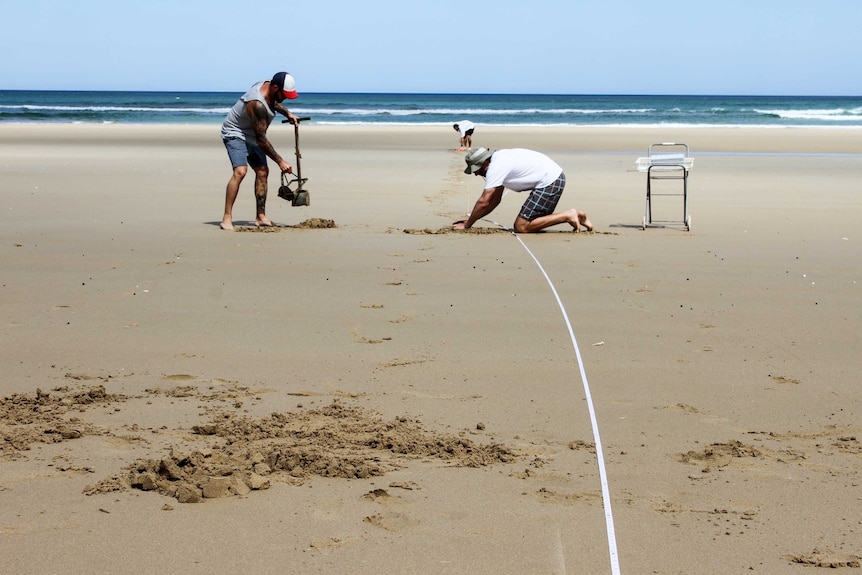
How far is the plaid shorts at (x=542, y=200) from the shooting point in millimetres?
9898

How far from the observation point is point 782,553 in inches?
126

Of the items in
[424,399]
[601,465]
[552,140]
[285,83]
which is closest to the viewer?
[601,465]

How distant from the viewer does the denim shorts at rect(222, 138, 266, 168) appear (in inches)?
394

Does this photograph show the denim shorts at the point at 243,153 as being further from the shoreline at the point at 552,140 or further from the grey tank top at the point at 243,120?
the shoreline at the point at 552,140

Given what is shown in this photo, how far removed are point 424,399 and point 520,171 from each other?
5436 mm

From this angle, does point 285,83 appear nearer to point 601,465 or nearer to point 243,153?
point 243,153

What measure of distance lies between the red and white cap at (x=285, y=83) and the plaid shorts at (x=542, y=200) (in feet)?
8.21

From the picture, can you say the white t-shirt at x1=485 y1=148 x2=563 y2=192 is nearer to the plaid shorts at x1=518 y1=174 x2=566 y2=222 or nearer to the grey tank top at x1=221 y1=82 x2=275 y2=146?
the plaid shorts at x1=518 y1=174 x2=566 y2=222

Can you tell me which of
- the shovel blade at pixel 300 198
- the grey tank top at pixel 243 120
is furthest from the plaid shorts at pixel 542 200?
the grey tank top at pixel 243 120

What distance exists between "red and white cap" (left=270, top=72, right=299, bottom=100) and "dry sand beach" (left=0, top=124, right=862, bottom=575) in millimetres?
1337

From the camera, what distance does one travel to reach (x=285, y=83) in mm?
9758

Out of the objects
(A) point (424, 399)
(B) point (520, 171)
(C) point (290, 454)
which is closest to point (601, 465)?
(A) point (424, 399)

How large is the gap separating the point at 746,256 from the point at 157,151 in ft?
53.8

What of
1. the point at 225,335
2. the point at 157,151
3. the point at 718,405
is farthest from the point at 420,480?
the point at 157,151
